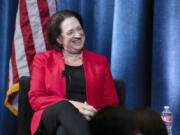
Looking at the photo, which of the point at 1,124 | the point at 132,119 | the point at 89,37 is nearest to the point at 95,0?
the point at 89,37

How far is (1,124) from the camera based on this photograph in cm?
241

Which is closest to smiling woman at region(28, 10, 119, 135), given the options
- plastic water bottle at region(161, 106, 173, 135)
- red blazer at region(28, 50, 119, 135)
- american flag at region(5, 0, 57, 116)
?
red blazer at region(28, 50, 119, 135)

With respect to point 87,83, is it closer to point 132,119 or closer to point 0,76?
point 0,76

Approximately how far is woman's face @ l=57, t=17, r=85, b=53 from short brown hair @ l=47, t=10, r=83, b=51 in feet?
0.10

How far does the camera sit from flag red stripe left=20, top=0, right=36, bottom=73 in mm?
2230

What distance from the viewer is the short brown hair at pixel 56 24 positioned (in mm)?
1932

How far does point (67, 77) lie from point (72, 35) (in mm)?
266

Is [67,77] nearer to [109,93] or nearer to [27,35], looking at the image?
[109,93]

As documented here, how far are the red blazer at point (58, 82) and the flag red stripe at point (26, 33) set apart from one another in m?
0.37

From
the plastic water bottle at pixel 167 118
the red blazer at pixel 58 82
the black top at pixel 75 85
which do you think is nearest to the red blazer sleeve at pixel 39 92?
the red blazer at pixel 58 82

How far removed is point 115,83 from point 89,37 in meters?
0.53

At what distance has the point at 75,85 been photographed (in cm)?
181

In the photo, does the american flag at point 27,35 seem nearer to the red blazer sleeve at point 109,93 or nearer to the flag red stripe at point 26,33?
the flag red stripe at point 26,33

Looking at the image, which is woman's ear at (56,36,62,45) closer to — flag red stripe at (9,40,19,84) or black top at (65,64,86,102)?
black top at (65,64,86,102)
